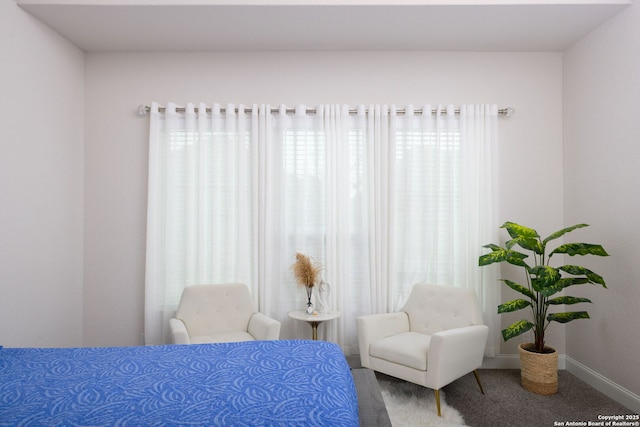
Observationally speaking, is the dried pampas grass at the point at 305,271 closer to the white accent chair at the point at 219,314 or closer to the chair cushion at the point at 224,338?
→ the white accent chair at the point at 219,314

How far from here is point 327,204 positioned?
3.58 metres

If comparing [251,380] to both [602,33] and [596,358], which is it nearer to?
[596,358]

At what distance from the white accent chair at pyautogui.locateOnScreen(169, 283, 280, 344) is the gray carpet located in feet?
5.24

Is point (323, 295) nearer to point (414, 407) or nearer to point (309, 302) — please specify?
point (309, 302)

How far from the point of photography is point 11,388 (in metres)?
1.65

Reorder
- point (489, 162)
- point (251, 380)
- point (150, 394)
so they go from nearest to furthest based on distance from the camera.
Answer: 1. point (150, 394)
2. point (251, 380)
3. point (489, 162)

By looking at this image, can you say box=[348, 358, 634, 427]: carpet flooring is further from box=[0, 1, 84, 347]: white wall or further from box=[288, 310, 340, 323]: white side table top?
box=[0, 1, 84, 347]: white wall

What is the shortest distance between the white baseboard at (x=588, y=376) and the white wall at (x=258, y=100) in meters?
0.12

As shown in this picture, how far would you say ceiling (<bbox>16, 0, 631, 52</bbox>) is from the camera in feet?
9.53

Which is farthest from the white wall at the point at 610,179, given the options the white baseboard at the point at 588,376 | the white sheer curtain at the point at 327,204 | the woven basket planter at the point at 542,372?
the white sheer curtain at the point at 327,204

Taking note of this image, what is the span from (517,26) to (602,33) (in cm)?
67

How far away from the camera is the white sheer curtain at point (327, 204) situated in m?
3.57

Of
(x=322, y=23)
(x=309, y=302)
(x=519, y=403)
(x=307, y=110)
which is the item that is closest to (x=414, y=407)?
(x=519, y=403)

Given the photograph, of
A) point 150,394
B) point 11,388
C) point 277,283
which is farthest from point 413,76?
point 11,388
